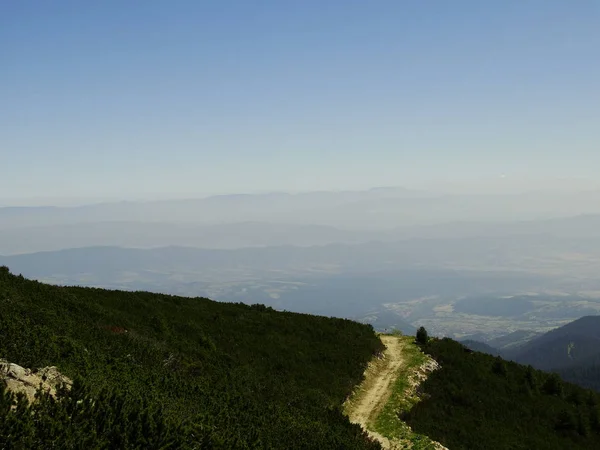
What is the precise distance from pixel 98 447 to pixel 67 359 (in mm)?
6808

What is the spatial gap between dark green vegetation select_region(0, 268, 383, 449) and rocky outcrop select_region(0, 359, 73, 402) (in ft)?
1.49

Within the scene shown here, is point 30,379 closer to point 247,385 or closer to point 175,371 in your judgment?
point 175,371

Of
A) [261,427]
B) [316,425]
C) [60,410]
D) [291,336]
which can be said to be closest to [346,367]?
[291,336]

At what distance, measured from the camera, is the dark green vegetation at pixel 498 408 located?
2573 centimetres

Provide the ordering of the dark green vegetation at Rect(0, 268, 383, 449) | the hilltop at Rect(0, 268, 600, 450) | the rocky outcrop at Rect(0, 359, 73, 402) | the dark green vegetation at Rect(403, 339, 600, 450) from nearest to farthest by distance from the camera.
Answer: the dark green vegetation at Rect(0, 268, 383, 449) < the hilltop at Rect(0, 268, 600, 450) < the rocky outcrop at Rect(0, 359, 73, 402) < the dark green vegetation at Rect(403, 339, 600, 450)

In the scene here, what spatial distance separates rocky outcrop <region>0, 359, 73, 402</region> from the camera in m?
11.1

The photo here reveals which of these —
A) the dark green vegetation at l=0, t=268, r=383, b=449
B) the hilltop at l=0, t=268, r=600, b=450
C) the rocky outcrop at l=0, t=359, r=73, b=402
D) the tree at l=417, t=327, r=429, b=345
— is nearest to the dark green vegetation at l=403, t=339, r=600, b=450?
the hilltop at l=0, t=268, r=600, b=450

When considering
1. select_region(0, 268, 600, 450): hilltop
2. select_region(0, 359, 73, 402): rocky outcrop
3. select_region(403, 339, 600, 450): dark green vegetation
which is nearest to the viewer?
select_region(0, 268, 600, 450): hilltop

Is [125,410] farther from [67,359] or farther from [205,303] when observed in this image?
[205,303]

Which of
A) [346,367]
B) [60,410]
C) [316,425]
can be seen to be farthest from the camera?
[346,367]

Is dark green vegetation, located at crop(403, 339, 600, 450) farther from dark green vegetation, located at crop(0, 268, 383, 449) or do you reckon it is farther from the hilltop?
dark green vegetation, located at crop(0, 268, 383, 449)

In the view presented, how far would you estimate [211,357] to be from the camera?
2623 centimetres

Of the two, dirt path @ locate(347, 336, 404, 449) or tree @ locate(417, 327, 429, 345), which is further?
tree @ locate(417, 327, 429, 345)

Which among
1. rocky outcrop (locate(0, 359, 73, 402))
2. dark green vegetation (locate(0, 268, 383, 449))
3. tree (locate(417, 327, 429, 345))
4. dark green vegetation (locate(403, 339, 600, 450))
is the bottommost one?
dark green vegetation (locate(403, 339, 600, 450))
